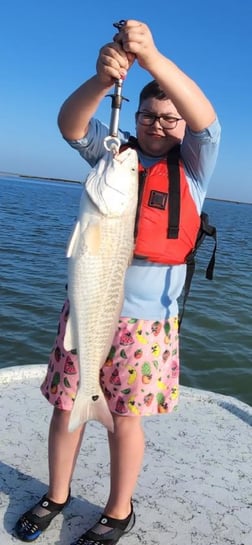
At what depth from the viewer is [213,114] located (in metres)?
2.59

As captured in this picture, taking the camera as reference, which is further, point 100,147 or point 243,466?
point 243,466

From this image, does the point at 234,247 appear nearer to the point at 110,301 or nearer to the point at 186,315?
the point at 186,315

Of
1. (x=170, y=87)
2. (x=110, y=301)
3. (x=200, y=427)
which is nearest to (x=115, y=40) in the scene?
(x=170, y=87)

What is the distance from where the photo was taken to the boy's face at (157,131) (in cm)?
284

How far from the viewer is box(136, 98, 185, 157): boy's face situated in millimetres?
2844

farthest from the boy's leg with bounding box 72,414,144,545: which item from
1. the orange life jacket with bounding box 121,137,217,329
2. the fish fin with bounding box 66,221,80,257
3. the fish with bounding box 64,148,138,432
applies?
the fish fin with bounding box 66,221,80,257

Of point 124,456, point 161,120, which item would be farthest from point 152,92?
point 124,456

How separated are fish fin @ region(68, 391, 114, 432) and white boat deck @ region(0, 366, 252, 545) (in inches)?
33.3

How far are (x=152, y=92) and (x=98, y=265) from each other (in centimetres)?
105

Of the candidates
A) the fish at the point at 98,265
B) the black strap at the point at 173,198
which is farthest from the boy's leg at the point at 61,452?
the black strap at the point at 173,198

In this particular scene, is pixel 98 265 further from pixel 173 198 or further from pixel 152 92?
pixel 152 92

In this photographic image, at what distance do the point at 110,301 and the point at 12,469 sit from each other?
1798 mm

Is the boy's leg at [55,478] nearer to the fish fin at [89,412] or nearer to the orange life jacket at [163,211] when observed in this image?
the fish fin at [89,412]

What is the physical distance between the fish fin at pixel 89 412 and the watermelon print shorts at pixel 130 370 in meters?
0.10
